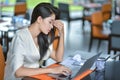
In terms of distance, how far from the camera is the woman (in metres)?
1.94

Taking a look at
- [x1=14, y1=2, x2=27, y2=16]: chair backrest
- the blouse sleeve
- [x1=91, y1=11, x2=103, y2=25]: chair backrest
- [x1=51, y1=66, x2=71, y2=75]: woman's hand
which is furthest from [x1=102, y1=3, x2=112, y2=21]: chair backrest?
[x1=51, y1=66, x2=71, y2=75]: woman's hand

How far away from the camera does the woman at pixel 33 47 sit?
6.36ft

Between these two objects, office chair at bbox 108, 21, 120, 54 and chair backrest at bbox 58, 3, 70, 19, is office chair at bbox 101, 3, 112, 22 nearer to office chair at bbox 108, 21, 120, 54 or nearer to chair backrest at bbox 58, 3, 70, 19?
chair backrest at bbox 58, 3, 70, 19

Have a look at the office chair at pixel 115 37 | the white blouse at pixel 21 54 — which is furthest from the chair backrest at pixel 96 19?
the white blouse at pixel 21 54

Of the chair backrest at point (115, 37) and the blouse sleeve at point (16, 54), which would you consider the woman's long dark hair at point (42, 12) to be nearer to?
the blouse sleeve at point (16, 54)

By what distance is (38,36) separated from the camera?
2242 mm

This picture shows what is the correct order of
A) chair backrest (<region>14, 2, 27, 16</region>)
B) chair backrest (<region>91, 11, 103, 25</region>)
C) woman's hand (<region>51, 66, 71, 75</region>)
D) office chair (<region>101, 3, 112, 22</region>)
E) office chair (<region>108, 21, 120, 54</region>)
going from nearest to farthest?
woman's hand (<region>51, 66, 71, 75</region>) → office chair (<region>108, 21, 120, 54</region>) → chair backrest (<region>91, 11, 103, 25</region>) → chair backrest (<region>14, 2, 27, 16</region>) → office chair (<region>101, 3, 112, 22</region>)

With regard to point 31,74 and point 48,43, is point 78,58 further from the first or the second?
point 31,74

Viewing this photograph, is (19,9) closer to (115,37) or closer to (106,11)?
(106,11)

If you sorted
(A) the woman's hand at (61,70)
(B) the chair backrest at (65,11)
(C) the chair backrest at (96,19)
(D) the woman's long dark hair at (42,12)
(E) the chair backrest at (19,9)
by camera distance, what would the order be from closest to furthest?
(A) the woman's hand at (61,70)
(D) the woman's long dark hair at (42,12)
(C) the chair backrest at (96,19)
(E) the chair backrest at (19,9)
(B) the chair backrest at (65,11)

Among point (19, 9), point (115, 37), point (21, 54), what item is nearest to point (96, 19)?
point (115, 37)

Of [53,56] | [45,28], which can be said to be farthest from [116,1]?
[45,28]

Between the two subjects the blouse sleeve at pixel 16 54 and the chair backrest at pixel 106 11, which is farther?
the chair backrest at pixel 106 11

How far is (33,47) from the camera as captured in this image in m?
2.15
